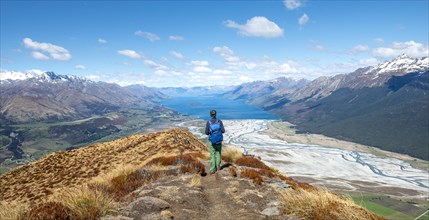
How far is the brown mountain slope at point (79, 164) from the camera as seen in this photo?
32.2 meters

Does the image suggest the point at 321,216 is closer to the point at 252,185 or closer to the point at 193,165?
the point at 252,185

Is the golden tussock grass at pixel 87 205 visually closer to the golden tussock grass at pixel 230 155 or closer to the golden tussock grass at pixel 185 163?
the golden tussock grass at pixel 185 163

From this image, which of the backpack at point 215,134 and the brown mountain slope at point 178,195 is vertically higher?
the backpack at point 215,134

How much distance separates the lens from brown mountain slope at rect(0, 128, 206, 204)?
32156mm

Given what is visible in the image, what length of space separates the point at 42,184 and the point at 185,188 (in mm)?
22735

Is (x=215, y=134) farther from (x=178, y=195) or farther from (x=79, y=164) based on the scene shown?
(x=79, y=164)

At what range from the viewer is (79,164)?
39.1 m

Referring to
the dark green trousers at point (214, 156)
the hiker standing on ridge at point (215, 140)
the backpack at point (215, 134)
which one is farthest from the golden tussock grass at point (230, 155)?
the backpack at point (215, 134)

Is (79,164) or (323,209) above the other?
(323,209)

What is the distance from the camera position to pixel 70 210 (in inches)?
493

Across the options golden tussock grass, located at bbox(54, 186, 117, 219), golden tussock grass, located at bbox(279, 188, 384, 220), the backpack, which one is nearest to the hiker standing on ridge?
the backpack

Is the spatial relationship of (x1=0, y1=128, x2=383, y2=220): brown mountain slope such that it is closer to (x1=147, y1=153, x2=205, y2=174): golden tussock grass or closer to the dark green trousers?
(x1=147, y1=153, x2=205, y2=174): golden tussock grass

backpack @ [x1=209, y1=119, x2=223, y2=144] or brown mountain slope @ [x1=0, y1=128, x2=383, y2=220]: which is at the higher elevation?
backpack @ [x1=209, y1=119, x2=223, y2=144]

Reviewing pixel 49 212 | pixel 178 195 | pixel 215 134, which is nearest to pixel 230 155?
pixel 215 134
